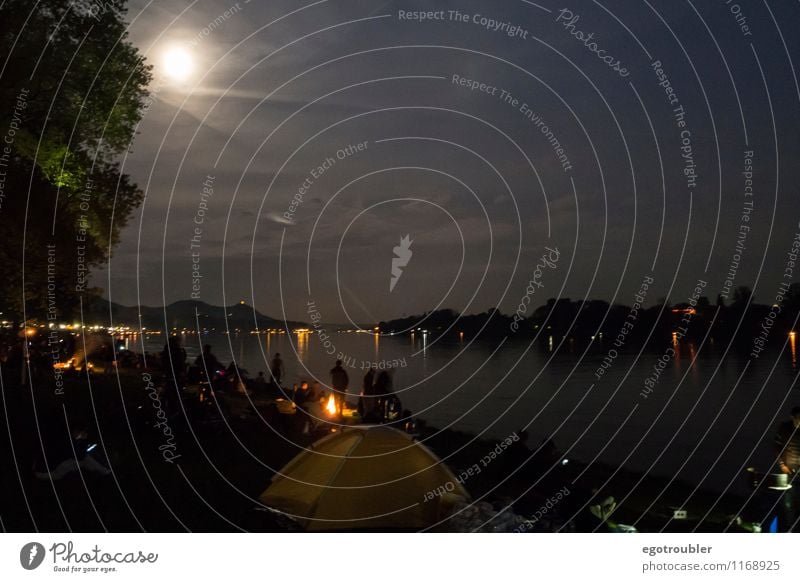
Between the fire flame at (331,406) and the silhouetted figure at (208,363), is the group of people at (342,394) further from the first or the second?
the silhouetted figure at (208,363)

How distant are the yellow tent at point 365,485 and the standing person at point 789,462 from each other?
5.03 meters

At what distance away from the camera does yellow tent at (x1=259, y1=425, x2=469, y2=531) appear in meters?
13.0

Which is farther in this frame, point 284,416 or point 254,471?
point 284,416

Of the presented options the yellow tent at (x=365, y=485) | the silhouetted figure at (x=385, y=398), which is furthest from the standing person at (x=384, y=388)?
the yellow tent at (x=365, y=485)

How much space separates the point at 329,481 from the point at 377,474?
83cm

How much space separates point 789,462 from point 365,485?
6775 millimetres

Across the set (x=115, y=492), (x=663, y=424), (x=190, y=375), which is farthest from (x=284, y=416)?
(x=663, y=424)

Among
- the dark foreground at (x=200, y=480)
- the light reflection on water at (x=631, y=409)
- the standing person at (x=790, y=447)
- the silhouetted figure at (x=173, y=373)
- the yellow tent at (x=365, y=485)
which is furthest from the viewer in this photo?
the light reflection on water at (x=631, y=409)

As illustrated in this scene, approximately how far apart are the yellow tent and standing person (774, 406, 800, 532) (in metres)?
5.03

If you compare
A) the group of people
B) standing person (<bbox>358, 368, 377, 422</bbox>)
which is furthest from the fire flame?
standing person (<bbox>358, 368, 377, 422</bbox>)

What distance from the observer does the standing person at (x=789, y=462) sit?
12242mm

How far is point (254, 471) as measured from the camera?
15797mm
